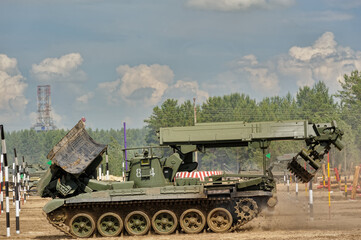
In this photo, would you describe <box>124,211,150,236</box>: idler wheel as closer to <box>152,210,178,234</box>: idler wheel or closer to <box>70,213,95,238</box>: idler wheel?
<box>152,210,178,234</box>: idler wheel

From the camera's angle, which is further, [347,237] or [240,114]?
[240,114]

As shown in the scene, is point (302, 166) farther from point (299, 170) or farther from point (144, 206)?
point (144, 206)

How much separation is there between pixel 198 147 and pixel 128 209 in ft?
11.7

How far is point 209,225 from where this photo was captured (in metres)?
22.1

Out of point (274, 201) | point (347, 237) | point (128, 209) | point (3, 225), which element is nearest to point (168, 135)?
point (128, 209)

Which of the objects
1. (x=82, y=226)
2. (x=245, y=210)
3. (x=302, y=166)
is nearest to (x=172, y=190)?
(x=245, y=210)

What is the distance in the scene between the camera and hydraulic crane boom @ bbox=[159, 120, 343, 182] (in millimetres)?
22375

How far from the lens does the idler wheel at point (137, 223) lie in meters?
22.3

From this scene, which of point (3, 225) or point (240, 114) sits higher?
point (240, 114)

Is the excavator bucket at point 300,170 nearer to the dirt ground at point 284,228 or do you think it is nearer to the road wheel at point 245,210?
the dirt ground at point 284,228

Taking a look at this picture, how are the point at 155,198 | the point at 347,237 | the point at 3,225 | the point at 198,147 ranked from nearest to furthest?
the point at 347,237 < the point at 155,198 < the point at 198,147 < the point at 3,225

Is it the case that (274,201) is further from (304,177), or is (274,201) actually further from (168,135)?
(168,135)

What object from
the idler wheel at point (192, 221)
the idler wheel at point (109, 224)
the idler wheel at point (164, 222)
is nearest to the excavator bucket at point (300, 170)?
the idler wheel at point (192, 221)

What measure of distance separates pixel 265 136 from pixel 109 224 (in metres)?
6.66
